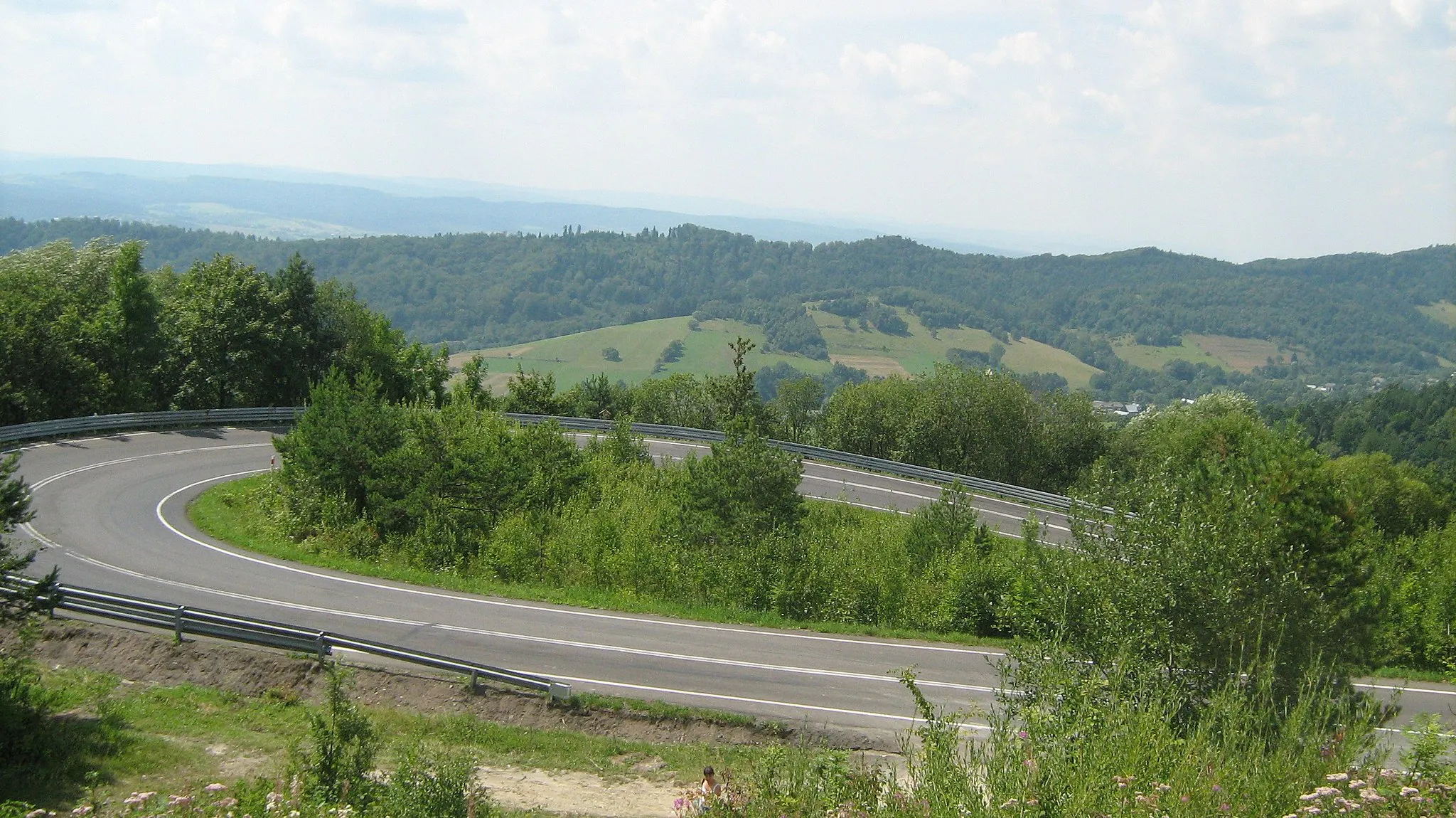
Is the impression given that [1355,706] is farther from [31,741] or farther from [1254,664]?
[31,741]

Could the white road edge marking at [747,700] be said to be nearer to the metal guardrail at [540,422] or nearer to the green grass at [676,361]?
the metal guardrail at [540,422]

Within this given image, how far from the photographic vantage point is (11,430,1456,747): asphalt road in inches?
699

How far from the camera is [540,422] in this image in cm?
4069

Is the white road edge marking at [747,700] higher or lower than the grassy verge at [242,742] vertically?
lower

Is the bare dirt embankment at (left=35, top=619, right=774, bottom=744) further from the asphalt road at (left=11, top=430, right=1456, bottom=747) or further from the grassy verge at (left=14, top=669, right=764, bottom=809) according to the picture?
the asphalt road at (left=11, top=430, right=1456, bottom=747)

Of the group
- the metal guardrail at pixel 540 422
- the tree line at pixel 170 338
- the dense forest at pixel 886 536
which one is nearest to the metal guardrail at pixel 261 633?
the dense forest at pixel 886 536

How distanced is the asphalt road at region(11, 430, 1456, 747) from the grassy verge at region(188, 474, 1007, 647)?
1.39 ft

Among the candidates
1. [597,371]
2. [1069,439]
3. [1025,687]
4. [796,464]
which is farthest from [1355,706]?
[597,371]

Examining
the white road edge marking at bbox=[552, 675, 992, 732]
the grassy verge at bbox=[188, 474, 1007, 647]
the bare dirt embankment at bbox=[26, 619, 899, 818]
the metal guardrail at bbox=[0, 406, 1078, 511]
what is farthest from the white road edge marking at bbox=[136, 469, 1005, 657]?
the metal guardrail at bbox=[0, 406, 1078, 511]

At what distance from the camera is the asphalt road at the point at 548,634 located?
1777 cm

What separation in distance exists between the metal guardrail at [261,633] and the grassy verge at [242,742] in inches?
44.0

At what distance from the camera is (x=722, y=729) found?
1603cm

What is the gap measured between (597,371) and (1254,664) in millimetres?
148773

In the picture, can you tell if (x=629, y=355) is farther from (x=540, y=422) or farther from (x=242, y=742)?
(x=242, y=742)
